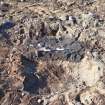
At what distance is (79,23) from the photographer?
6957 mm

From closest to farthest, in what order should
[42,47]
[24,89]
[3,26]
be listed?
[24,89], [42,47], [3,26]

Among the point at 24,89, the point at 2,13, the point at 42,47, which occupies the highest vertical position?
the point at 2,13

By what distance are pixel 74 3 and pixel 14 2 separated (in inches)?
48.5

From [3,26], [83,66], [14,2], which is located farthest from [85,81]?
[14,2]

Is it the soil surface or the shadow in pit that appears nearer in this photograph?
the soil surface

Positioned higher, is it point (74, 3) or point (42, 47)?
point (74, 3)

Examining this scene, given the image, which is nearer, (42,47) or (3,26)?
(42,47)

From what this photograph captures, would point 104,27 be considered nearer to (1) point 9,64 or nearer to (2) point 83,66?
(2) point 83,66

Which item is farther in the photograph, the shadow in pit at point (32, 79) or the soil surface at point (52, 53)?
the shadow in pit at point (32, 79)

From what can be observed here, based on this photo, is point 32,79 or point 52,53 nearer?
point 32,79

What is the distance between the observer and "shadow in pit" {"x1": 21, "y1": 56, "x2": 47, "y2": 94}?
19.6ft

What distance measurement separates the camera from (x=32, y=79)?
6.09 metres

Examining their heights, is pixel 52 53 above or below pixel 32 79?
above

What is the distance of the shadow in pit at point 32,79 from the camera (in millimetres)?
5965
